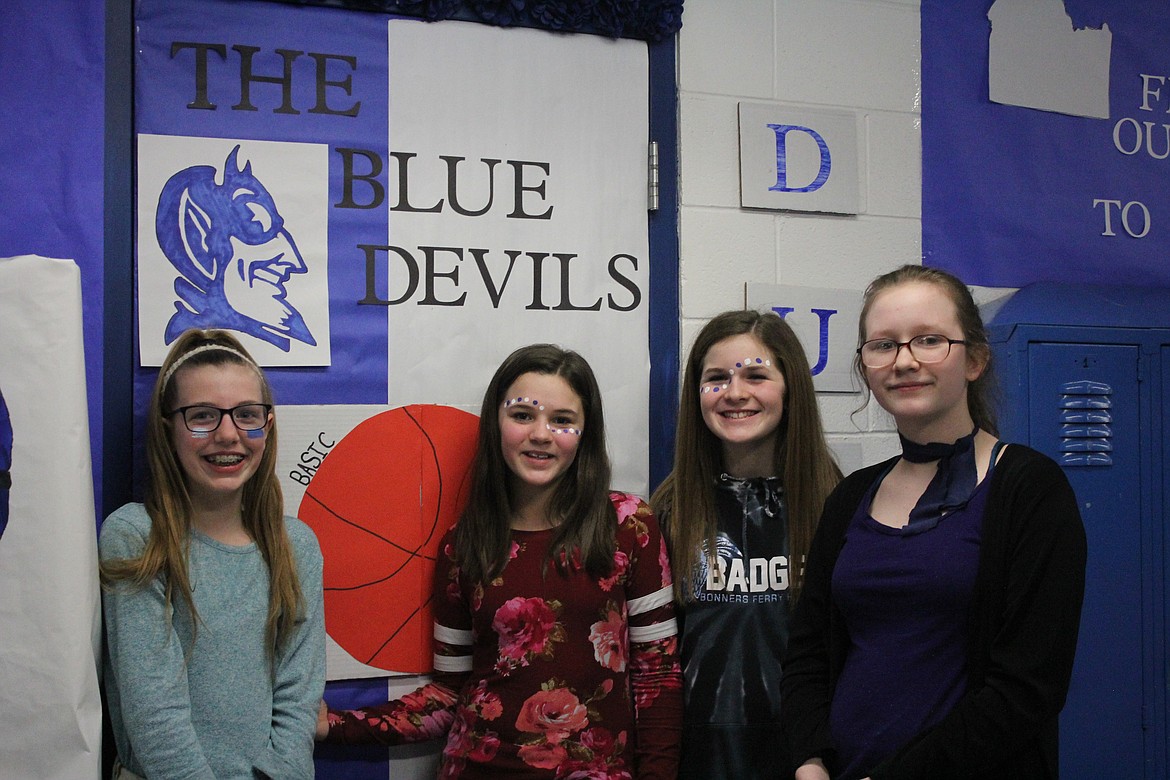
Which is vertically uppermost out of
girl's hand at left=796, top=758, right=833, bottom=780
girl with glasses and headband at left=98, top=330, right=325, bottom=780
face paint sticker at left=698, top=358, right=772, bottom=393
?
face paint sticker at left=698, top=358, right=772, bottom=393

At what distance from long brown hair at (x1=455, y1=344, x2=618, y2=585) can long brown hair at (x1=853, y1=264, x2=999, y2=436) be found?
1.83 feet

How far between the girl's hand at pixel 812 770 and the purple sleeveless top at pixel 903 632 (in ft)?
0.08

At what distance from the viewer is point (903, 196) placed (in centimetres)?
208

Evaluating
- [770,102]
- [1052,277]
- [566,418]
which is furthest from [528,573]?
[1052,277]

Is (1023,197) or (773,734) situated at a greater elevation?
(1023,197)

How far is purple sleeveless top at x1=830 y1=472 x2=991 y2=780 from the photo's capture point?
3.70ft

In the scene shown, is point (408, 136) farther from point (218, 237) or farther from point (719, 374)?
point (719, 374)

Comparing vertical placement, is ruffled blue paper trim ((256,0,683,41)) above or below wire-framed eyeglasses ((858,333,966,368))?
above

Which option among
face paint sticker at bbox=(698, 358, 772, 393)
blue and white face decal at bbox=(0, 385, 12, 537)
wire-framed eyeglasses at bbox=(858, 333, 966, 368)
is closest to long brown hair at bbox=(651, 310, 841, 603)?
face paint sticker at bbox=(698, 358, 772, 393)

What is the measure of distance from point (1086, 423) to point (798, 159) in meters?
0.81

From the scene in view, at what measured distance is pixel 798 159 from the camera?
6.51 feet

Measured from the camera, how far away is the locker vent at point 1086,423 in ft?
6.49

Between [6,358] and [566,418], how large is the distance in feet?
2.75

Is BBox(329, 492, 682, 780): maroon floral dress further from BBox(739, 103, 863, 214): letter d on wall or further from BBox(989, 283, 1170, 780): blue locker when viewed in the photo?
BBox(989, 283, 1170, 780): blue locker
